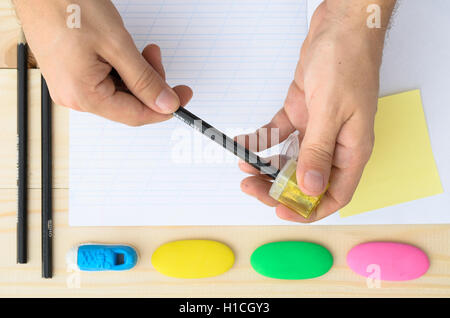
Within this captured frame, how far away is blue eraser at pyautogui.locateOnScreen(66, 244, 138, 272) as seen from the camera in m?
0.58

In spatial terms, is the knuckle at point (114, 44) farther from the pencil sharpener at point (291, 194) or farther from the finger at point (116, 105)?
the pencil sharpener at point (291, 194)

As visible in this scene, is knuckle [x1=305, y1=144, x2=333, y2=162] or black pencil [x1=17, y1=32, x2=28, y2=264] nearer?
knuckle [x1=305, y1=144, x2=333, y2=162]

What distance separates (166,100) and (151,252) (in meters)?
0.25

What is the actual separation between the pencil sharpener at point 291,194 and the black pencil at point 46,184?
33 centimetres

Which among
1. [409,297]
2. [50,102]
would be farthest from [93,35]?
[409,297]

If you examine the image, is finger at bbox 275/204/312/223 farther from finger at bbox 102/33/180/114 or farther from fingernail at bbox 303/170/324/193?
finger at bbox 102/33/180/114

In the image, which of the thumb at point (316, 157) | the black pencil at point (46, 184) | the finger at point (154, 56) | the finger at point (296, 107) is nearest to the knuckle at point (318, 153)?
the thumb at point (316, 157)

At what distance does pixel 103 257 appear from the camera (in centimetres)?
58

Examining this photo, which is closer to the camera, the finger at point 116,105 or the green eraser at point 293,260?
the finger at point 116,105

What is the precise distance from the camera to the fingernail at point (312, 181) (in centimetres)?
45

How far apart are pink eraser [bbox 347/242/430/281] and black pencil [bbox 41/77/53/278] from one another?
452 mm

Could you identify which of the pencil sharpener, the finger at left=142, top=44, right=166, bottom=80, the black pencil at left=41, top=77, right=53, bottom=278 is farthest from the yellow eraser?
the black pencil at left=41, top=77, right=53, bottom=278

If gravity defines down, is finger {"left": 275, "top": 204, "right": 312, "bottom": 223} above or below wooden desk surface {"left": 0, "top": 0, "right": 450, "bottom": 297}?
above

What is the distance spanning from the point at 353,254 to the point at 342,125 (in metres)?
0.21
